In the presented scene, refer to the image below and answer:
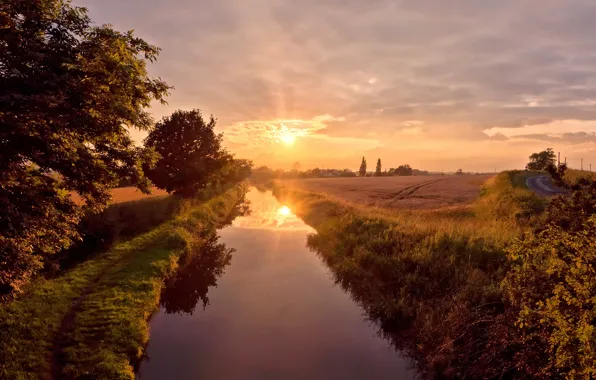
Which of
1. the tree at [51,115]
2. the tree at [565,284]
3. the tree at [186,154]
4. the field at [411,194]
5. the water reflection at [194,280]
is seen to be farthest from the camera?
the field at [411,194]

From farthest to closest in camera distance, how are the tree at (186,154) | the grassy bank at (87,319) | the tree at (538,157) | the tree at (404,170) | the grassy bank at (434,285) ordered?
the tree at (404,170) < the tree at (538,157) < the tree at (186,154) < the grassy bank at (434,285) < the grassy bank at (87,319)

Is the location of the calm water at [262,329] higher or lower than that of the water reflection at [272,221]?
lower

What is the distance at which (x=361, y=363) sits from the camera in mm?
11758

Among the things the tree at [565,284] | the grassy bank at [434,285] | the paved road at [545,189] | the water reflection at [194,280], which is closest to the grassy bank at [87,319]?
the water reflection at [194,280]

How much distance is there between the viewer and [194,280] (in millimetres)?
19703

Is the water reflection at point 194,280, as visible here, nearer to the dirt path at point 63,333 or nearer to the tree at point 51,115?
the dirt path at point 63,333

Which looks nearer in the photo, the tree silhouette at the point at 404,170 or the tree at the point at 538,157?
the tree at the point at 538,157

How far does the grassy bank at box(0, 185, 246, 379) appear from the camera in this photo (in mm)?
9656

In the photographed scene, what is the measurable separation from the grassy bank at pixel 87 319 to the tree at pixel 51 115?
2.03 m

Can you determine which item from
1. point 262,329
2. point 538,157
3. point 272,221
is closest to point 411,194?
point 272,221

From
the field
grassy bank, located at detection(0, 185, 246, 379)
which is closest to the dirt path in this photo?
grassy bank, located at detection(0, 185, 246, 379)

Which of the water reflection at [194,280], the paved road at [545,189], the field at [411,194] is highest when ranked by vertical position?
the paved road at [545,189]

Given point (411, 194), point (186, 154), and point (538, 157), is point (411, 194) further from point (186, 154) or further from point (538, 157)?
point (538, 157)

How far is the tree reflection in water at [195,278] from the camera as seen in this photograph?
54.0 ft
